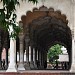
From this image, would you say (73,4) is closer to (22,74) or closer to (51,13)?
(51,13)

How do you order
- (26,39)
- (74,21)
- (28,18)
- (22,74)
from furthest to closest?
(26,39)
(28,18)
(74,21)
(22,74)

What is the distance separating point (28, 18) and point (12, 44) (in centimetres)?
344

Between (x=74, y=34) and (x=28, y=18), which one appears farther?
(x=28, y=18)

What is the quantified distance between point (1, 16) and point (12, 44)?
13191 mm

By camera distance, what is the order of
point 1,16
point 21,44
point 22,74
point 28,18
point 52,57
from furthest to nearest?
1. point 52,57
2. point 21,44
3. point 28,18
4. point 22,74
5. point 1,16

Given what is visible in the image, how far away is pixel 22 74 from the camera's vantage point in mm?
12898

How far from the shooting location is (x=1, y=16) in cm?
235

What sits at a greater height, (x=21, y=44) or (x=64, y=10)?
(x=64, y=10)

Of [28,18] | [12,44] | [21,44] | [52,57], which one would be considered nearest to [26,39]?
[21,44]

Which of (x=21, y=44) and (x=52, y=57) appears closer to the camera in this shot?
(x=21, y=44)

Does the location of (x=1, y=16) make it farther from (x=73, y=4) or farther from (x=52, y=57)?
(x=52, y=57)

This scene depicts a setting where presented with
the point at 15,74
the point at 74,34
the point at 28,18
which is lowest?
the point at 15,74

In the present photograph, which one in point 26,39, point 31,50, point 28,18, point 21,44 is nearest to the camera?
point 28,18

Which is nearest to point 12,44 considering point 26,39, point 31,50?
point 26,39
